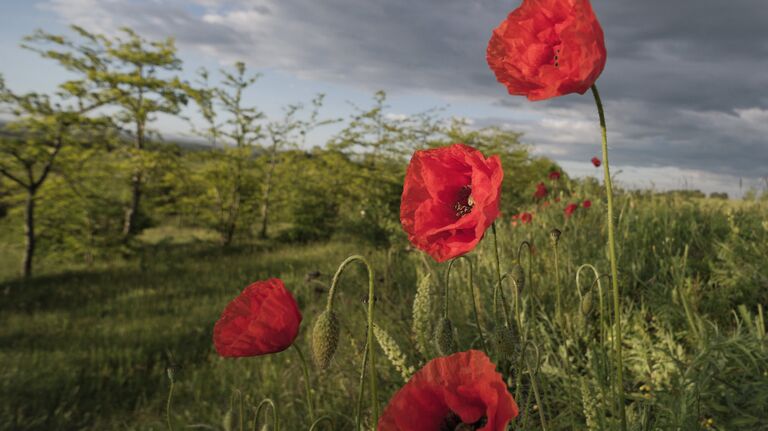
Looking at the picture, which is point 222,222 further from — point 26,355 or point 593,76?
point 593,76

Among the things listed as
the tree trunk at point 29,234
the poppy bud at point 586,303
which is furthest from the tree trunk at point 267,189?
the poppy bud at point 586,303

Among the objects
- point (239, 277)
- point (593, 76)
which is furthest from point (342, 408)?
point (239, 277)

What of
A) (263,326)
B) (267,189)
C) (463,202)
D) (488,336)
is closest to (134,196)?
(267,189)

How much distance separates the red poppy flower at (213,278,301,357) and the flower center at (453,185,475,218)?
337 millimetres

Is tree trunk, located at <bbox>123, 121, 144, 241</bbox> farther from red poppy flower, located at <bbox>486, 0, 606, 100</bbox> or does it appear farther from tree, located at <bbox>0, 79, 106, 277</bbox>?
red poppy flower, located at <bbox>486, 0, 606, 100</bbox>

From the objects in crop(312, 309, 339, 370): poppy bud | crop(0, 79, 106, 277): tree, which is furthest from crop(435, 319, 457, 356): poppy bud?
crop(0, 79, 106, 277): tree

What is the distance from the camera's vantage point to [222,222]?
40.9 ft

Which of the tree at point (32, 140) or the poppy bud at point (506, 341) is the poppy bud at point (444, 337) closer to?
the poppy bud at point (506, 341)

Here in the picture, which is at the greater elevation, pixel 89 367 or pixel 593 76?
pixel 593 76

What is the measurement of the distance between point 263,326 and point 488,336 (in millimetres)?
2073

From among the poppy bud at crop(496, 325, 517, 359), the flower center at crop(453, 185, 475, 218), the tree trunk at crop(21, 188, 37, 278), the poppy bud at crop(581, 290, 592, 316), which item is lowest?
the tree trunk at crop(21, 188, 37, 278)

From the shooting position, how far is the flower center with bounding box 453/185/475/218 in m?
0.94

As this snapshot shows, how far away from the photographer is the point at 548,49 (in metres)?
0.86

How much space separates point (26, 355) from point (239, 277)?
365 cm
